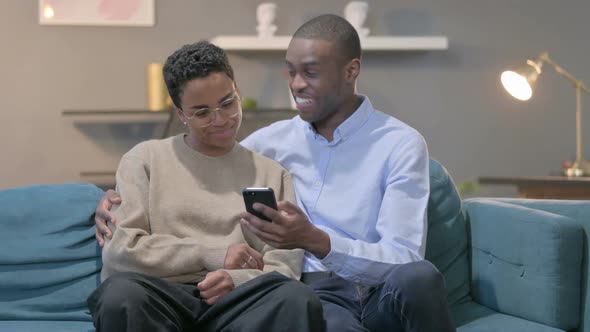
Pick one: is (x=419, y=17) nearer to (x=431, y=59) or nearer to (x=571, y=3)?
(x=431, y=59)

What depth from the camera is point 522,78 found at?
169 inches

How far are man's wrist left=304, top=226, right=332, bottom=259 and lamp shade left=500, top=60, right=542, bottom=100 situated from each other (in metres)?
2.52

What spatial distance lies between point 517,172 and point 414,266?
3603 millimetres

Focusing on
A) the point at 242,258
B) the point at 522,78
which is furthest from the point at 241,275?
the point at 522,78

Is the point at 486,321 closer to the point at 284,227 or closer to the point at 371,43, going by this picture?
the point at 284,227

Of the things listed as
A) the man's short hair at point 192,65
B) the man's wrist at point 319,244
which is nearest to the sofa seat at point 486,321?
the man's wrist at point 319,244

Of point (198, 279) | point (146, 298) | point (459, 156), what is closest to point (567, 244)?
point (198, 279)

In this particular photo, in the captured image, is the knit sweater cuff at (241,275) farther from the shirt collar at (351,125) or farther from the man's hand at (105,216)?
the shirt collar at (351,125)

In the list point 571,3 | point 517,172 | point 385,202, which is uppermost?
point 571,3

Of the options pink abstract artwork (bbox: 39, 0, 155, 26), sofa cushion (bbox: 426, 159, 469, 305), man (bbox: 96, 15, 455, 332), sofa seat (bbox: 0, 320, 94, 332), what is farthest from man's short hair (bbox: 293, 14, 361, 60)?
pink abstract artwork (bbox: 39, 0, 155, 26)

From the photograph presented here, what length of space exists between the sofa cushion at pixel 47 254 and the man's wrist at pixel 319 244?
0.68m

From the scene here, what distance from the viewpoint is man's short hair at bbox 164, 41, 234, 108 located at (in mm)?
2168

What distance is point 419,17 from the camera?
204 inches

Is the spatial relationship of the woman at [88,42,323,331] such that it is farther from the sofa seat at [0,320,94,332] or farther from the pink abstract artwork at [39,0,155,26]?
the pink abstract artwork at [39,0,155,26]
